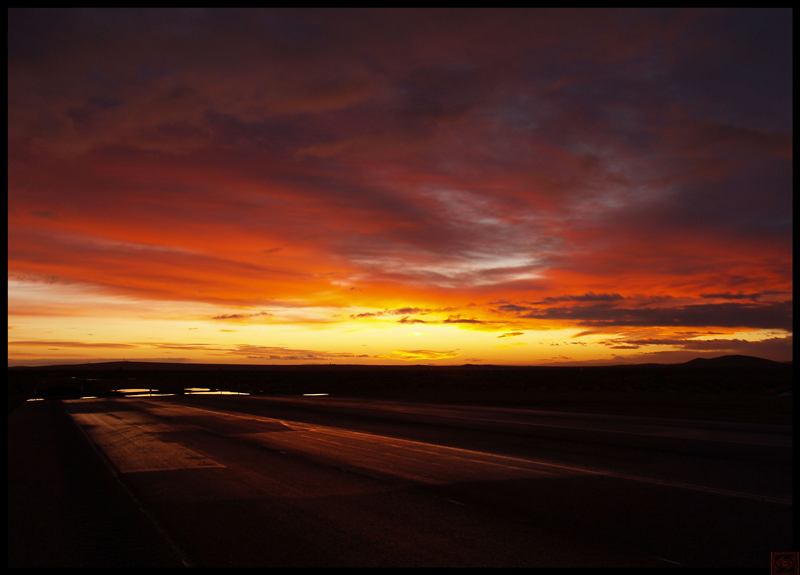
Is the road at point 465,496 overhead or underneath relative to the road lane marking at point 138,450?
overhead

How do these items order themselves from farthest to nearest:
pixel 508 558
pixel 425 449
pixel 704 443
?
pixel 704 443 → pixel 425 449 → pixel 508 558

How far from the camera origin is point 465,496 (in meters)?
9.58

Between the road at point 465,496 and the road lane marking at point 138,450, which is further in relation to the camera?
the road lane marking at point 138,450

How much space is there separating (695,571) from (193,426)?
20.1m

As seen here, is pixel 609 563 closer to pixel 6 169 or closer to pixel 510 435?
pixel 6 169

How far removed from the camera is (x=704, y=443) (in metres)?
16.5

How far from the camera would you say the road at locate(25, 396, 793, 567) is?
6734 millimetres

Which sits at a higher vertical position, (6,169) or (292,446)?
(6,169)

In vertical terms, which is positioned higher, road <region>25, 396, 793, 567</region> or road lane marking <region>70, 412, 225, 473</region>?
road <region>25, 396, 793, 567</region>

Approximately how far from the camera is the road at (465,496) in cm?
673

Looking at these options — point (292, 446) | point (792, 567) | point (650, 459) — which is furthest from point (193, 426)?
point (792, 567)

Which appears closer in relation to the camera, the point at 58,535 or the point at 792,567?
the point at 792,567

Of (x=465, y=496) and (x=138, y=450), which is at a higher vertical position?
(x=465, y=496)

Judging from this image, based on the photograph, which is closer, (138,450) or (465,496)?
(465,496)
